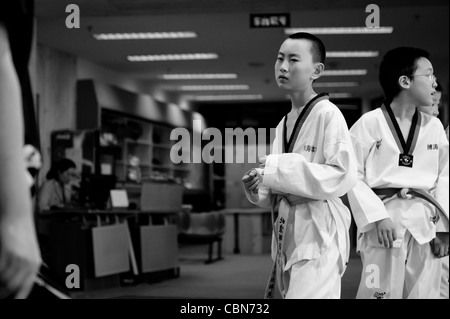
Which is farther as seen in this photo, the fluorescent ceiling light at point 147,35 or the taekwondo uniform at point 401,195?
the fluorescent ceiling light at point 147,35

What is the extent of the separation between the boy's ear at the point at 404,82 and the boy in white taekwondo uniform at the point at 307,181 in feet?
1.55

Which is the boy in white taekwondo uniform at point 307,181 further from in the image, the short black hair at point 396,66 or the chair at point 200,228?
the chair at point 200,228

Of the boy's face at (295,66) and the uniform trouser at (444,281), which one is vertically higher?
the boy's face at (295,66)

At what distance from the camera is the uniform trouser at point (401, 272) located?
2.24 meters

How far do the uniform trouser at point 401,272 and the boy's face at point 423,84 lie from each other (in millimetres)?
464

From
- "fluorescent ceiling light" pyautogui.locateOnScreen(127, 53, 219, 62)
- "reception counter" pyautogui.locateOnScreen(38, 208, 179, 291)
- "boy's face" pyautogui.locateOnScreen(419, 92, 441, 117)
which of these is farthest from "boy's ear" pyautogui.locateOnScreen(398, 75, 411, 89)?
"fluorescent ceiling light" pyautogui.locateOnScreen(127, 53, 219, 62)

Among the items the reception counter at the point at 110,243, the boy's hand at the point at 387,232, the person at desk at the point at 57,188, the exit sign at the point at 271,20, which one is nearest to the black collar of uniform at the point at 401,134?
the boy's hand at the point at 387,232

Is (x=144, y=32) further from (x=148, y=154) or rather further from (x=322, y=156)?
(x=322, y=156)

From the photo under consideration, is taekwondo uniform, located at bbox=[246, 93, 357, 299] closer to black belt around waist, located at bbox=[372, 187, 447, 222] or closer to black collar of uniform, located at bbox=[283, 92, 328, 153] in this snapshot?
black collar of uniform, located at bbox=[283, 92, 328, 153]

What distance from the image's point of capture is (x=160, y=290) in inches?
224

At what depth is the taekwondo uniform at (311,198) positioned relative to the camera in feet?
5.82

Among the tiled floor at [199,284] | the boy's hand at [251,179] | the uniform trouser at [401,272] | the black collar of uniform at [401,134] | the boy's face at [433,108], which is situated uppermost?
the boy's face at [433,108]

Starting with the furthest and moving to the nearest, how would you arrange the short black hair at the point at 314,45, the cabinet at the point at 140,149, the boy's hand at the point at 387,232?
the cabinet at the point at 140,149
the boy's hand at the point at 387,232
the short black hair at the point at 314,45

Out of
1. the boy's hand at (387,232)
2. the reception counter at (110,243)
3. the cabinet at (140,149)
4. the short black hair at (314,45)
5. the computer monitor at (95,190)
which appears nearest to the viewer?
the short black hair at (314,45)
